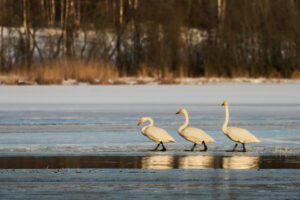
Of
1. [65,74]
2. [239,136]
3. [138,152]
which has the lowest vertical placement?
[138,152]

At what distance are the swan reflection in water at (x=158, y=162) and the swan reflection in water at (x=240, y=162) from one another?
2.19 ft

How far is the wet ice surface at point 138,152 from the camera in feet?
22.5

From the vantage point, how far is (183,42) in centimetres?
3362

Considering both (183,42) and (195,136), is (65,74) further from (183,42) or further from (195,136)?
(195,136)

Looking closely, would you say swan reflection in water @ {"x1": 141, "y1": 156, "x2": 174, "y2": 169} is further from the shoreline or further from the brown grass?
the brown grass

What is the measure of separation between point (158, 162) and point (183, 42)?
25154 millimetres

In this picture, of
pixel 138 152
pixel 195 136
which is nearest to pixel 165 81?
A: pixel 195 136

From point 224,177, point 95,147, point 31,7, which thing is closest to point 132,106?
point 95,147

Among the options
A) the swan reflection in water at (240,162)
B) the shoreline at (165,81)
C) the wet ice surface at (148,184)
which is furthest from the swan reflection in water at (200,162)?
the shoreline at (165,81)

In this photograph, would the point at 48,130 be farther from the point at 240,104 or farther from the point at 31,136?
the point at 240,104

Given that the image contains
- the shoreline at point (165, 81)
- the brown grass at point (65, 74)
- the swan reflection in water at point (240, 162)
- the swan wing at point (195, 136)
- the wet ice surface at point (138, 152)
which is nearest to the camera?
the wet ice surface at point (138, 152)

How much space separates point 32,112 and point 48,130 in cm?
392

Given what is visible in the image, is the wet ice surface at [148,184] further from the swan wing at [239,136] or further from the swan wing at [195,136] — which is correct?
the swan wing at [239,136]

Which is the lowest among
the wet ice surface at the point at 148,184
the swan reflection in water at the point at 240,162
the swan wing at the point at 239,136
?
the swan reflection in water at the point at 240,162
